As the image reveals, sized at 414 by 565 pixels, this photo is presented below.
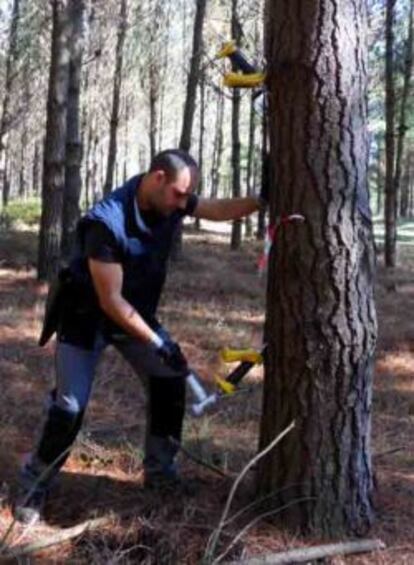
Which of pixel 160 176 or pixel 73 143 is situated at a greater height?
pixel 73 143

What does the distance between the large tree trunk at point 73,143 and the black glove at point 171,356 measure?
854cm

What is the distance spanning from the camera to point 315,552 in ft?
12.4

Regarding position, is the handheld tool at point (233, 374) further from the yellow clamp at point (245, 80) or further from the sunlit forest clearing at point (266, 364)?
the yellow clamp at point (245, 80)

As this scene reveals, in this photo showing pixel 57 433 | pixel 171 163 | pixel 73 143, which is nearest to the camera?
pixel 171 163

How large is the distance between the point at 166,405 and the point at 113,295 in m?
0.92

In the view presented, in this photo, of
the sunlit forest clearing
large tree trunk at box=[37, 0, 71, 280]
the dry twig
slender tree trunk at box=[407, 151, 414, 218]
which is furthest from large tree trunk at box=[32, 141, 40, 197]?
the dry twig

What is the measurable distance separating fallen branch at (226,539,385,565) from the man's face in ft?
5.53

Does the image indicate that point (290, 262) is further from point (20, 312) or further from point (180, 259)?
point (180, 259)

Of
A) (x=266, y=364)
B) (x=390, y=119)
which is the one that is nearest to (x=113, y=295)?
(x=266, y=364)

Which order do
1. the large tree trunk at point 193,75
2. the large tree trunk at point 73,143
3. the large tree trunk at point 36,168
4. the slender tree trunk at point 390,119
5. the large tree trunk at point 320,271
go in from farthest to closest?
the large tree trunk at point 36,168, the large tree trunk at point 193,75, the slender tree trunk at point 390,119, the large tree trunk at point 73,143, the large tree trunk at point 320,271

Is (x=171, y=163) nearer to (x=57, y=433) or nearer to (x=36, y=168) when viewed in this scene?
(x=57, y=433)

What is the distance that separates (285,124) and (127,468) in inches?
91.7

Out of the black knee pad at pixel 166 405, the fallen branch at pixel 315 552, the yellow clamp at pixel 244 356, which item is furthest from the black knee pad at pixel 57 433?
the fallen branch at pixel 315 552

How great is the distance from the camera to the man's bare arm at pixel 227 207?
4359 mm
